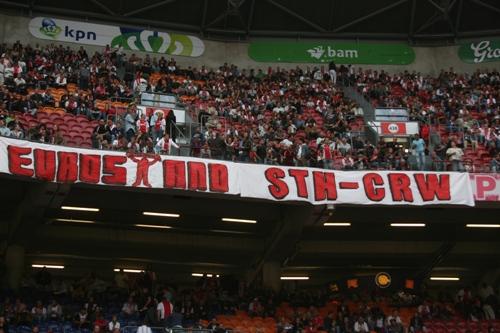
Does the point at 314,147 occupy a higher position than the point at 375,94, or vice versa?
the point at 375,94

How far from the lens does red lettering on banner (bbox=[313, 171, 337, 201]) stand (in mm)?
22719

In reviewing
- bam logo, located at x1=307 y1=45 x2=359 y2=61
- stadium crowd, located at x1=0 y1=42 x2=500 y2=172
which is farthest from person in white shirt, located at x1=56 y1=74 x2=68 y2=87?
bam logo, located at x1=307 y1=45 x2=359 y2=61

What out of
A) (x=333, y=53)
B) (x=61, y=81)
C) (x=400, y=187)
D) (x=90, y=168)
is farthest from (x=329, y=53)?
(x=90, y=168)

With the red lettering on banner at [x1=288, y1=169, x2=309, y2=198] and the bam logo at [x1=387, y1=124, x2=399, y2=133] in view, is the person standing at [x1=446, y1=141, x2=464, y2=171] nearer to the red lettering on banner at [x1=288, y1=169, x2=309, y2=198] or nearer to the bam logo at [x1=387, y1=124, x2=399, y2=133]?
the bam logo at [x1=387, y1=124, x2=399, y2=133]

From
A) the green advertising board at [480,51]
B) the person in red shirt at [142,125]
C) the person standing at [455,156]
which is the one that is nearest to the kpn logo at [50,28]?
the person in red shirt at [142,125]

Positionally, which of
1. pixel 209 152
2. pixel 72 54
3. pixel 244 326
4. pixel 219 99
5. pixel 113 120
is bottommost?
pixel 244 326

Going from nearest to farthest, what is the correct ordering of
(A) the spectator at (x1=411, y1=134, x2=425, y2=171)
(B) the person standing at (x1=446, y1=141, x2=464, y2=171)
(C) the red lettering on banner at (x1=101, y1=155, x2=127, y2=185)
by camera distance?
(C) the red lettering on banner at (x1=101, y1=155, x2=127, y2=185)
(B) the person standing at (x1=446, y1=141, x2=464, y2=171)
(A) the spectator at (x1=411, y1=134, x2=425, y2=171)

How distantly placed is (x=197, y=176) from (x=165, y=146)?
1329mm

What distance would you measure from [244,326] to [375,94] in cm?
1429

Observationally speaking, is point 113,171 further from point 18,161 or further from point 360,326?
point 360,326

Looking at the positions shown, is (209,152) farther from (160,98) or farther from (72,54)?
(72,54)

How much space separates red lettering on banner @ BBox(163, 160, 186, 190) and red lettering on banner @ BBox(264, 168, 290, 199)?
249 cm

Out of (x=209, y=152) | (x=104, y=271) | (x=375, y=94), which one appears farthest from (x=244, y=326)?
(x=375, y=94)

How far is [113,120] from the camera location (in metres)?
25.5
